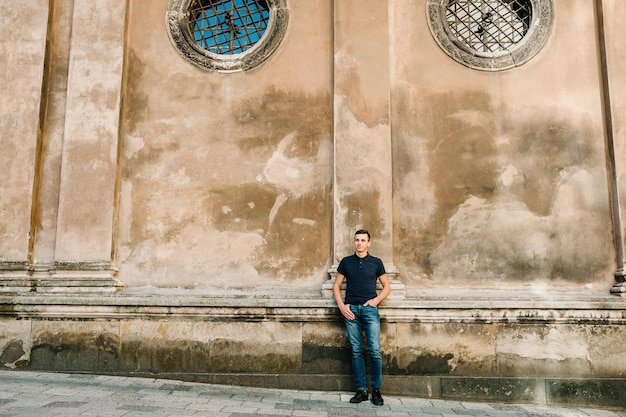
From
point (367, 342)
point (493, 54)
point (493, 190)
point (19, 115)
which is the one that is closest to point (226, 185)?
point (367, 342)

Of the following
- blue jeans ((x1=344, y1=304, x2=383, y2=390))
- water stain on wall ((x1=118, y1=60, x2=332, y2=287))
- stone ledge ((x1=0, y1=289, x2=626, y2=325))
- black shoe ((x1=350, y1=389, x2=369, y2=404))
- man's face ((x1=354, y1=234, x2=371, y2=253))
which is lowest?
black shoe ((x1=350, y1=389, x2=369, y2=404))

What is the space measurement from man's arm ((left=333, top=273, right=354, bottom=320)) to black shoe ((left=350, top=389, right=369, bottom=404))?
813 millimetres

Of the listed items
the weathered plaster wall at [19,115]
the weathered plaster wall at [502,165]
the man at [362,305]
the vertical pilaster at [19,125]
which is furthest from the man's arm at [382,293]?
the weathered plaster wall at [19,115]

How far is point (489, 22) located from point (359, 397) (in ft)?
17.9

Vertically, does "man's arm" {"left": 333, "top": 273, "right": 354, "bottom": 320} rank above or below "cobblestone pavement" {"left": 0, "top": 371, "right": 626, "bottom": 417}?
above

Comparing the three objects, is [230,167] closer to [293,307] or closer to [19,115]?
[293,307]

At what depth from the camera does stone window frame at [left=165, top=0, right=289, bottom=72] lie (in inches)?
318

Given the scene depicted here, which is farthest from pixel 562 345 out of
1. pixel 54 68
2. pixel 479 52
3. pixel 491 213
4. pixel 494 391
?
pixel 54 68

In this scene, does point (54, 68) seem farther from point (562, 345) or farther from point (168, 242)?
point (562, 345)

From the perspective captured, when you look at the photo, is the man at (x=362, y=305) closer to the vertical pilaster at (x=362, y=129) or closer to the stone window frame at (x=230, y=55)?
the vertical pilaster at (x=362, y=129)

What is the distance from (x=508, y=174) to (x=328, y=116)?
254cm

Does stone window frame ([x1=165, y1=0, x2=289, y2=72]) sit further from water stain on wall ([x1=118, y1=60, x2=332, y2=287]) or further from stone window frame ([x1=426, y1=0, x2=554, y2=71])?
stone window frame ([x1=426, y1=0, x2=554, y2=71])

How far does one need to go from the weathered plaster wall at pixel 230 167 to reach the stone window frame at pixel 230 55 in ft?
0.37

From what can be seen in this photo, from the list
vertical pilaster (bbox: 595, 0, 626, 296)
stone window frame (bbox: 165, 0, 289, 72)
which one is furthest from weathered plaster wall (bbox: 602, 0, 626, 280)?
stone window frame (bbox: 165, 0, 289, 72)
